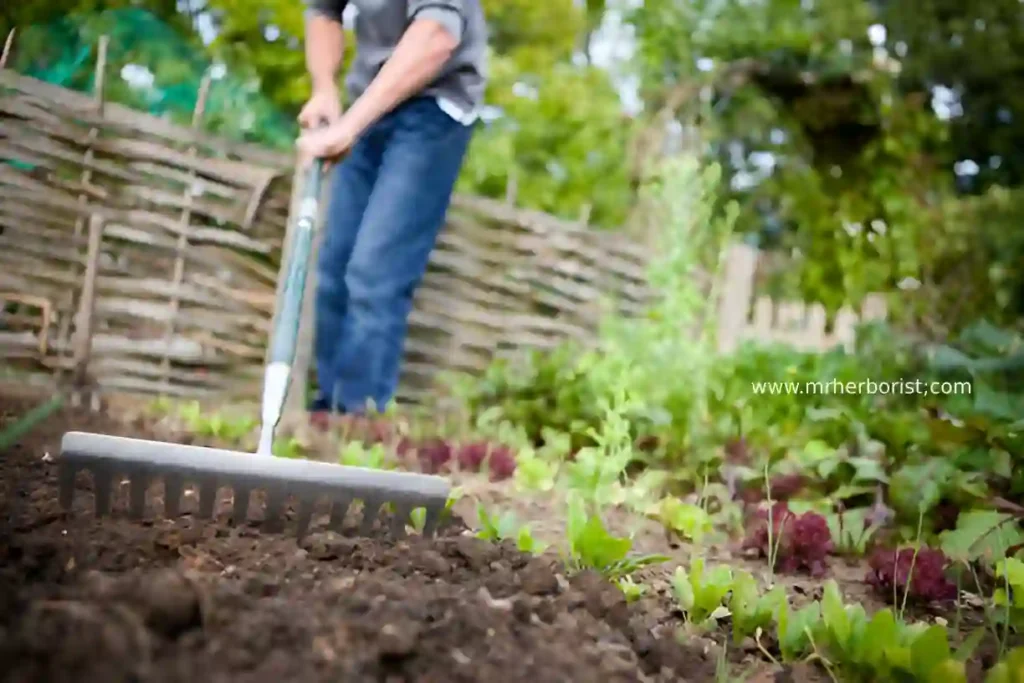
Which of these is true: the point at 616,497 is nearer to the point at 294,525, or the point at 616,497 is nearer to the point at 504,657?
the point at 294,525

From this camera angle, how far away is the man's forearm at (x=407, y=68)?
4.60ft

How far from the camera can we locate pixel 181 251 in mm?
1627

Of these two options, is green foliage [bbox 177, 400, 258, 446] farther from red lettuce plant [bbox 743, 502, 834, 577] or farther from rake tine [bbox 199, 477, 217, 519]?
Result: red lettuce plant [bbox 743, 502, 834, 577]

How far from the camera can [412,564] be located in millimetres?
658

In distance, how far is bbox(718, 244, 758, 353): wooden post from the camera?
3492 millimetres

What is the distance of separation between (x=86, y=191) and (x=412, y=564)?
104cm

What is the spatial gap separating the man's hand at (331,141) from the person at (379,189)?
163 mm

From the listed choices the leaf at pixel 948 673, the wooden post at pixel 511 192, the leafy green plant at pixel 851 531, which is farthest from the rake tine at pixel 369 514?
the wooden post at pixel 511 192

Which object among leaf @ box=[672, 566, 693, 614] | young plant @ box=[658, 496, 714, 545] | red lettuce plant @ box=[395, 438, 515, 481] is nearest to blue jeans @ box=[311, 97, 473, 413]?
red lettuce plant @ box=[395, 438, 515, 481]

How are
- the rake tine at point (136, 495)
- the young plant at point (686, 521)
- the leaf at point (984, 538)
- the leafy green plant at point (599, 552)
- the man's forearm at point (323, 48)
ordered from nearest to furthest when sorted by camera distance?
1. the rake tine at point (136, 495)
2. the leafy green plant at point (599, 552)
3. the leaf at point (984, 538)
4. the young plant at point (686, 521)
5. the man's forearm at point (323, 48)

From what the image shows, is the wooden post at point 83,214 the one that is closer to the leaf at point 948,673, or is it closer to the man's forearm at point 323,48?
the man's forearm at point 323,48

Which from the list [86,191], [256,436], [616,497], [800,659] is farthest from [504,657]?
[86,191]

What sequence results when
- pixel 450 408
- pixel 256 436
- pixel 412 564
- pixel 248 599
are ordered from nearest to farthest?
pixel 248 599, pixel 412 564, pixel 256 436, pixel 450 408

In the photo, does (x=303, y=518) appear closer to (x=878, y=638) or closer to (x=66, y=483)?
(x=66, y=483)
